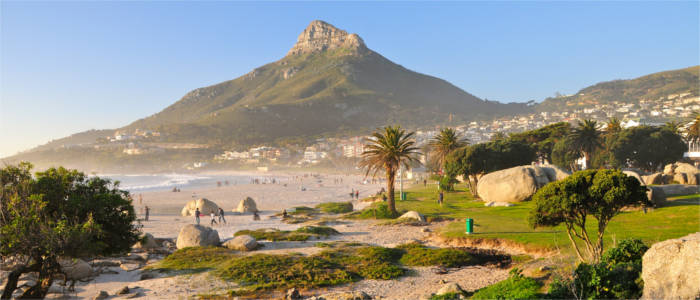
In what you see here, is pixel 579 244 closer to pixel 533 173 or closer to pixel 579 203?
pixel 579 203

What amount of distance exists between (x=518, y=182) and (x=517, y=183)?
135 mm

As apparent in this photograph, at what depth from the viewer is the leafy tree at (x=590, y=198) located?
1202cm

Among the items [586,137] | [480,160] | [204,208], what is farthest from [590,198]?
[586,137]

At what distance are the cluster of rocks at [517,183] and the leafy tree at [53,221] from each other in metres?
32.0

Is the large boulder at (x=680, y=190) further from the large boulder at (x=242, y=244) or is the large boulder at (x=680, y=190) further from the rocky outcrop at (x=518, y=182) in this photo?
the large boulder at (x=242, y=244)

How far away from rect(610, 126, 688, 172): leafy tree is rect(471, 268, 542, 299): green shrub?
5922cm

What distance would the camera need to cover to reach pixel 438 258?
19.2 m

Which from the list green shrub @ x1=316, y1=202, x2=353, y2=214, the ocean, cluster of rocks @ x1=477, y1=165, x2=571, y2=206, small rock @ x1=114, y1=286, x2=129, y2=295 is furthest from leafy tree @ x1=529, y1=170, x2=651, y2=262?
the ocean

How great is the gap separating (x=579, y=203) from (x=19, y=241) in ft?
55.1

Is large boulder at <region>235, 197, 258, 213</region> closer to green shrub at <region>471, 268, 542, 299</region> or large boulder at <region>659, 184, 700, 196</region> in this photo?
green shrub at <region>471, 268, 542, 299</region>

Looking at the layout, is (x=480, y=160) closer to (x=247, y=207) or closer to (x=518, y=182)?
(x=518, y=182)

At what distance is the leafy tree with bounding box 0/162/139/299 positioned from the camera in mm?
10484

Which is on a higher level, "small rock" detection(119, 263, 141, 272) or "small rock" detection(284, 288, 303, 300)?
"small rock" detection(284, 288, 303, 300)

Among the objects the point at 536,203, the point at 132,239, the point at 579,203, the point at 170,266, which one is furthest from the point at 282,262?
the point at 579,203
